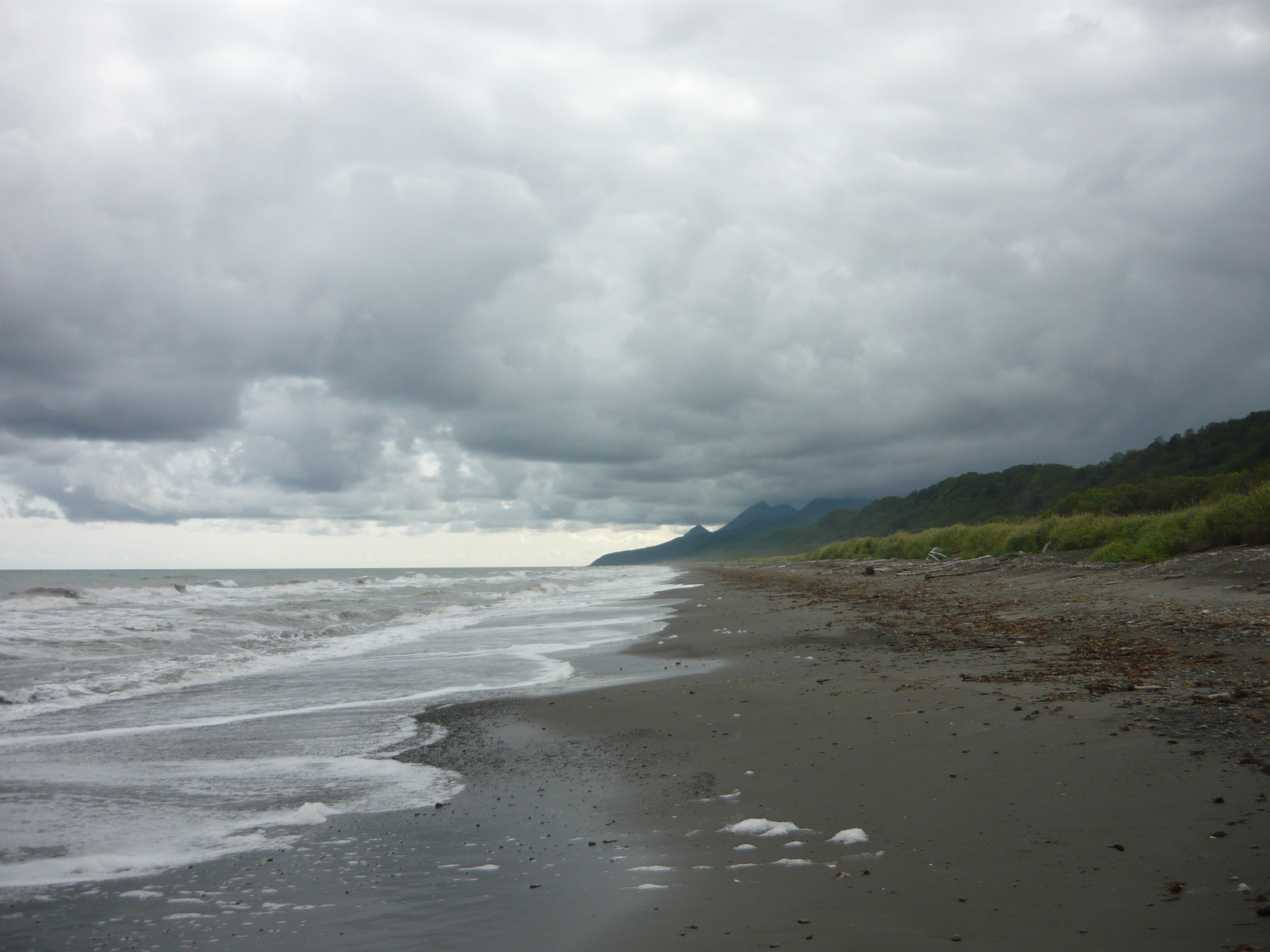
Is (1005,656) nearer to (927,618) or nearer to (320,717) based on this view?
(927,618)

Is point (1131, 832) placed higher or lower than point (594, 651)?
higher

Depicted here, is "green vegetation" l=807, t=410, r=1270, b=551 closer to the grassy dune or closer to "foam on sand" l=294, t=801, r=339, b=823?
the grassy dune

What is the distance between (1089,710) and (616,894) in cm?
400

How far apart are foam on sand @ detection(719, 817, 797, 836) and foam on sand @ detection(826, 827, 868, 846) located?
0.67 feet

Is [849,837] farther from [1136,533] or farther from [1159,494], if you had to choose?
[1159,494]

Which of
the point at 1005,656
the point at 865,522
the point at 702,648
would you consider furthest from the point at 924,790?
the point at 865,522

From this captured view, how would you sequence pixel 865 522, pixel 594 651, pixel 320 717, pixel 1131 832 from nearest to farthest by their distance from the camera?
pixel 1131 832 → pixel 320 717 → pixel 594 651 → pixel 865 522

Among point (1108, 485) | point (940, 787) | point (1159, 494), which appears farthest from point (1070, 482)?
point (940, 787)

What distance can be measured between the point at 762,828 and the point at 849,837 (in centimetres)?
50

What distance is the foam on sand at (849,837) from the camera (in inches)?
147

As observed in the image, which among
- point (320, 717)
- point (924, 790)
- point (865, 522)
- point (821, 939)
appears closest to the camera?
point (821, 939)

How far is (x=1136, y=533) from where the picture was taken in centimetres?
1970

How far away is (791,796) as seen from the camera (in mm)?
4516

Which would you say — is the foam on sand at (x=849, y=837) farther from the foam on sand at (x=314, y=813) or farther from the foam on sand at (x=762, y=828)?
the foam on sand at (x=314, y=813)
